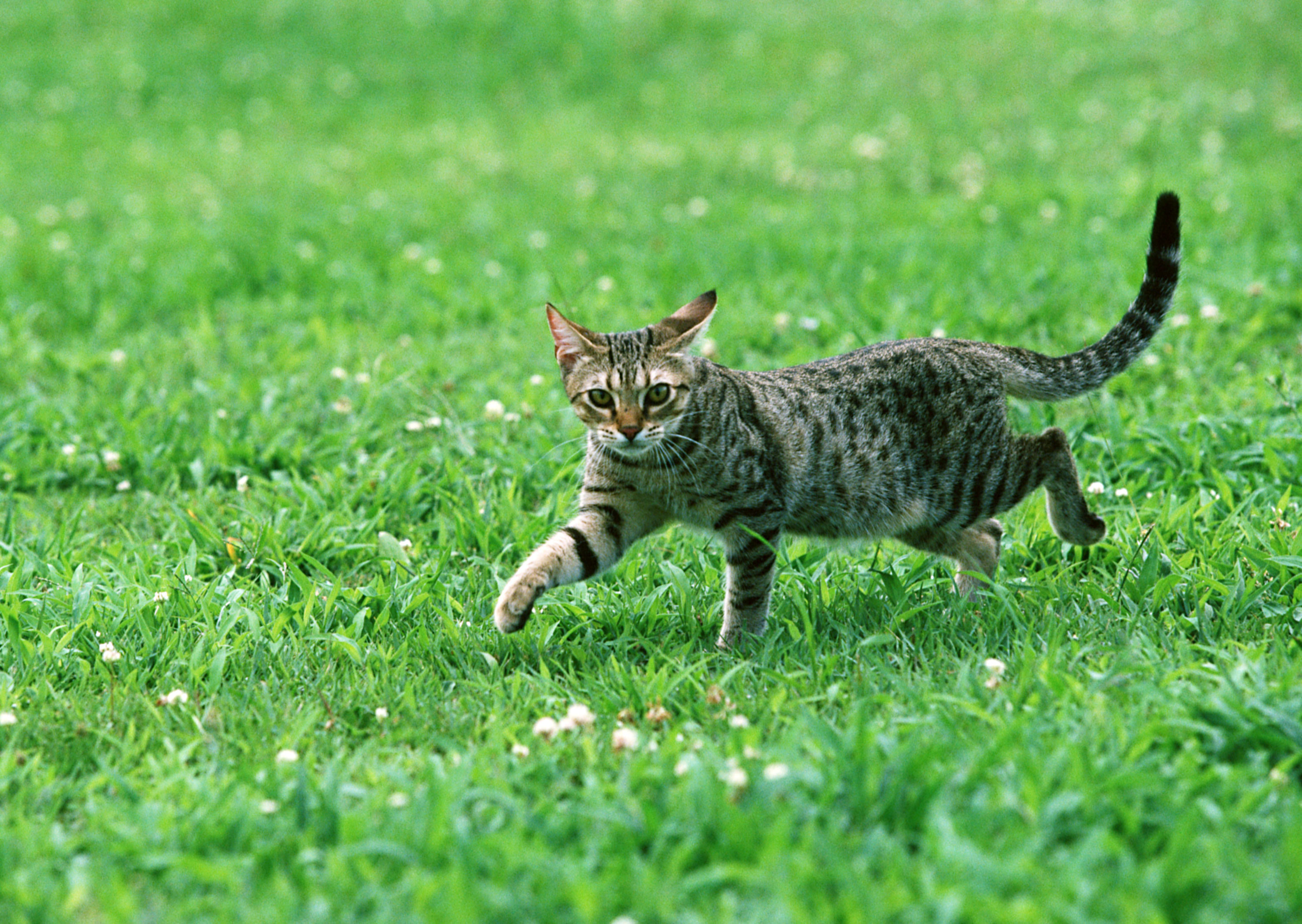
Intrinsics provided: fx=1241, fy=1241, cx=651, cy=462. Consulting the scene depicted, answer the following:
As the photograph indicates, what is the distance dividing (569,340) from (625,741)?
62.8 inches

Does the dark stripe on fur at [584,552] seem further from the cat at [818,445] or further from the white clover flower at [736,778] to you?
the white clover flower at [736,778]

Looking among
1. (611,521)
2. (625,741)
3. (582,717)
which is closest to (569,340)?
(611,521)

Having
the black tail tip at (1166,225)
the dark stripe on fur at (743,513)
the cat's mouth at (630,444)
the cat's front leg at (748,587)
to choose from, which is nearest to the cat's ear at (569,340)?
the cat's mouth at (630,444)

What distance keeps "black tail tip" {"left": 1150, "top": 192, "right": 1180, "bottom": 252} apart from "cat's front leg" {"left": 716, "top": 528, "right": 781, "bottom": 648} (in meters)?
1.77

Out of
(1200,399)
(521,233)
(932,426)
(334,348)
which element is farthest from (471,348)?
(1200,399)

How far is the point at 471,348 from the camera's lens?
6.88 metres

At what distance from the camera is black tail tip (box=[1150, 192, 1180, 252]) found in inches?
169

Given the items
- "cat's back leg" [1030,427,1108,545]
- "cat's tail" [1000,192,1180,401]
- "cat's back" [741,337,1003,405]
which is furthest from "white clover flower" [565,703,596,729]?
"cat's tail" [1000,192,1180,401]

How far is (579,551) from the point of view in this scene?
4.11 m

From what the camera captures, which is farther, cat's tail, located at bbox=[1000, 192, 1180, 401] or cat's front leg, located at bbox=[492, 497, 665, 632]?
cat's tail, located at bbox=[1000, 192, 1180, 401]

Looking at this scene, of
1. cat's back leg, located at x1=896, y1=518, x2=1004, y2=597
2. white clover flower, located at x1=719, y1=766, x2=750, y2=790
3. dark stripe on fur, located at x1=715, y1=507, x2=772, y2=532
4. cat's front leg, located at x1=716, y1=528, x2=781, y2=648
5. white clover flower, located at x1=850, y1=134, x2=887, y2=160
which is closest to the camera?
white clover flower, located at x1=719, y1=766, x2=750, y2=790

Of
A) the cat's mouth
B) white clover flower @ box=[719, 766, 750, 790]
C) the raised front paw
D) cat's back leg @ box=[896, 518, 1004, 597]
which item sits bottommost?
cat's back leg @ box=[896, 518, 1004, 597]

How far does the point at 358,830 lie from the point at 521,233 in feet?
21.5

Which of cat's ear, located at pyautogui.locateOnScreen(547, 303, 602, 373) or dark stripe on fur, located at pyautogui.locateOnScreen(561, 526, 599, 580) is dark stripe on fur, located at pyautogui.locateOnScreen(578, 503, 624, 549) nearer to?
dark stripe on fur, located at pyautogui.locateOnScreen(561, 526, 599, 580)
